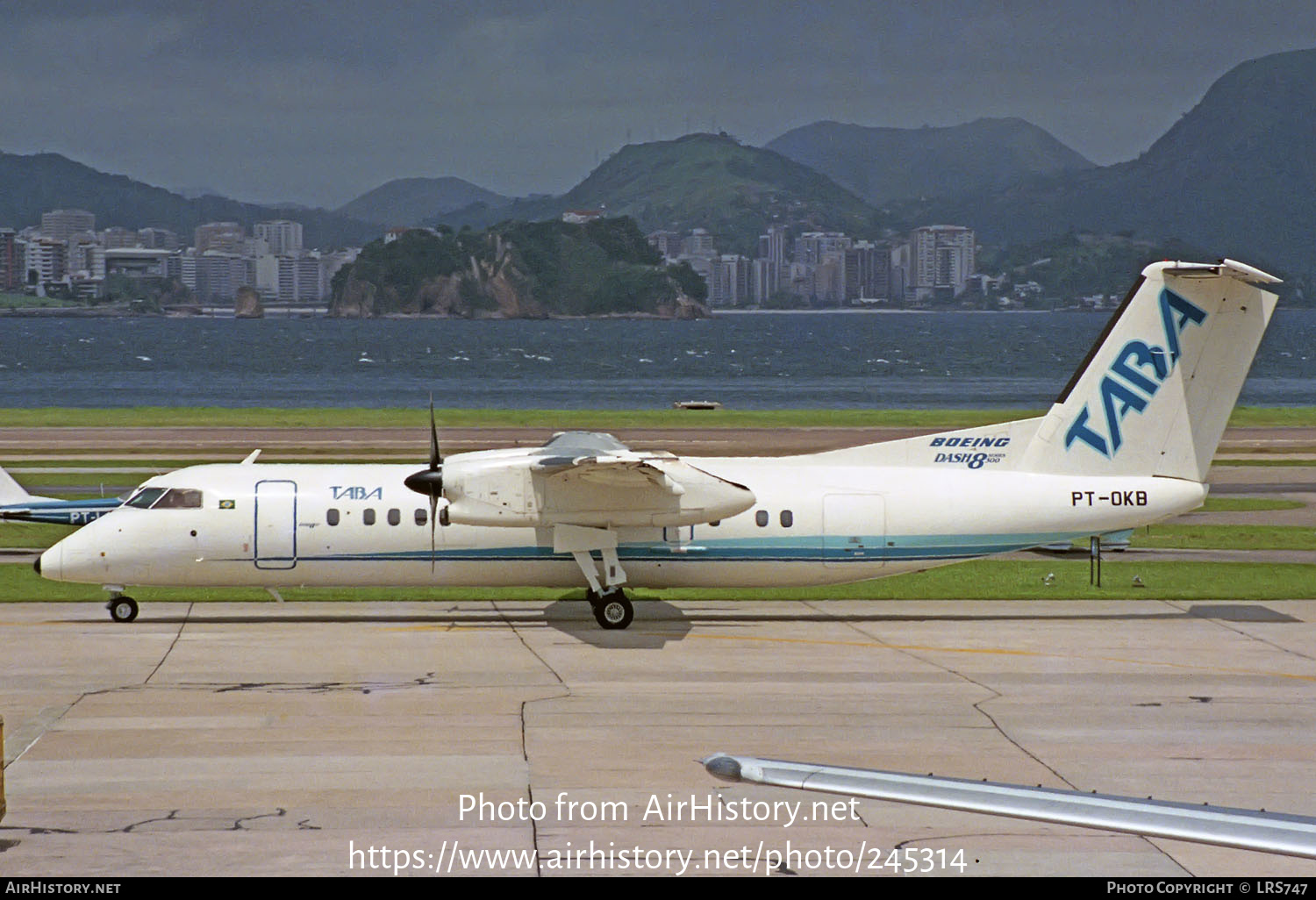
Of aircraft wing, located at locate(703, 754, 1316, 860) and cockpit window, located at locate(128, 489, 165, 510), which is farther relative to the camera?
cockpit window, located at locate(128, 489, 165, 510)

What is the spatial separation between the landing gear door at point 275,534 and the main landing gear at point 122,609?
7.34ft

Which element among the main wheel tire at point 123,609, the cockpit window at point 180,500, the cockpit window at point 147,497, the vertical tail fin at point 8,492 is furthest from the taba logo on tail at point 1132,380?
the vertical tail fin at point 8,492

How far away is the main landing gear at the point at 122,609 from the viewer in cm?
2469

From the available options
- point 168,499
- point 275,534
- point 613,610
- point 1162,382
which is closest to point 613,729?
point 613,610

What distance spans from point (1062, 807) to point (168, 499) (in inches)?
776

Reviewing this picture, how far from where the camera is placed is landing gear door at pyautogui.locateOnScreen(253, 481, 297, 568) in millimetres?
24438

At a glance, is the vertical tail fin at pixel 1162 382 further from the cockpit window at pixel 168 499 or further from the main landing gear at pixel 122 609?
the main landing gear at pixel 122 609

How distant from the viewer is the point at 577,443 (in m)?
23.8

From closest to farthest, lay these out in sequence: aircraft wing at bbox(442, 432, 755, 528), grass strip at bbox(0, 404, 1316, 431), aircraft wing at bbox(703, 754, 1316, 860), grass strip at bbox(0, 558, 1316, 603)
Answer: aircraft wing at bbox(703, 754, 1316, 860) → aircraft wing at bbox(442, 432, 755, 528) → grass strip at bbox(0, 558, 1316, 603) → grass strip at bbox(0, 404, 1316, 431)

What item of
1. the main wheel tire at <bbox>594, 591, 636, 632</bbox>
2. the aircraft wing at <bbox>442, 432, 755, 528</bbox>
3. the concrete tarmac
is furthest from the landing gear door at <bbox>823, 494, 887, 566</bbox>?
the main wheel tire at <bbox>594, 591, 636, 632</bbox>

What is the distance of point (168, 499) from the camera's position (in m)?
24.6

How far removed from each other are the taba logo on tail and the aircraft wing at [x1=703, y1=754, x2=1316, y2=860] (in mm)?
17641

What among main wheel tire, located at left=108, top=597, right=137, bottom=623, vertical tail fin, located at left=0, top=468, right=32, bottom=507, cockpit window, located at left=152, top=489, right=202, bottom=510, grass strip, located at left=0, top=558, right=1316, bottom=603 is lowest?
grass strip, located at left=0, top=558, right=1316, bottom=603

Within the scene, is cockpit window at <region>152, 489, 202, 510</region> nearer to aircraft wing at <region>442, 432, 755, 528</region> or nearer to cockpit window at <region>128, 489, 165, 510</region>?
cockpit window at <region>128, 489, 165, 510</region>
